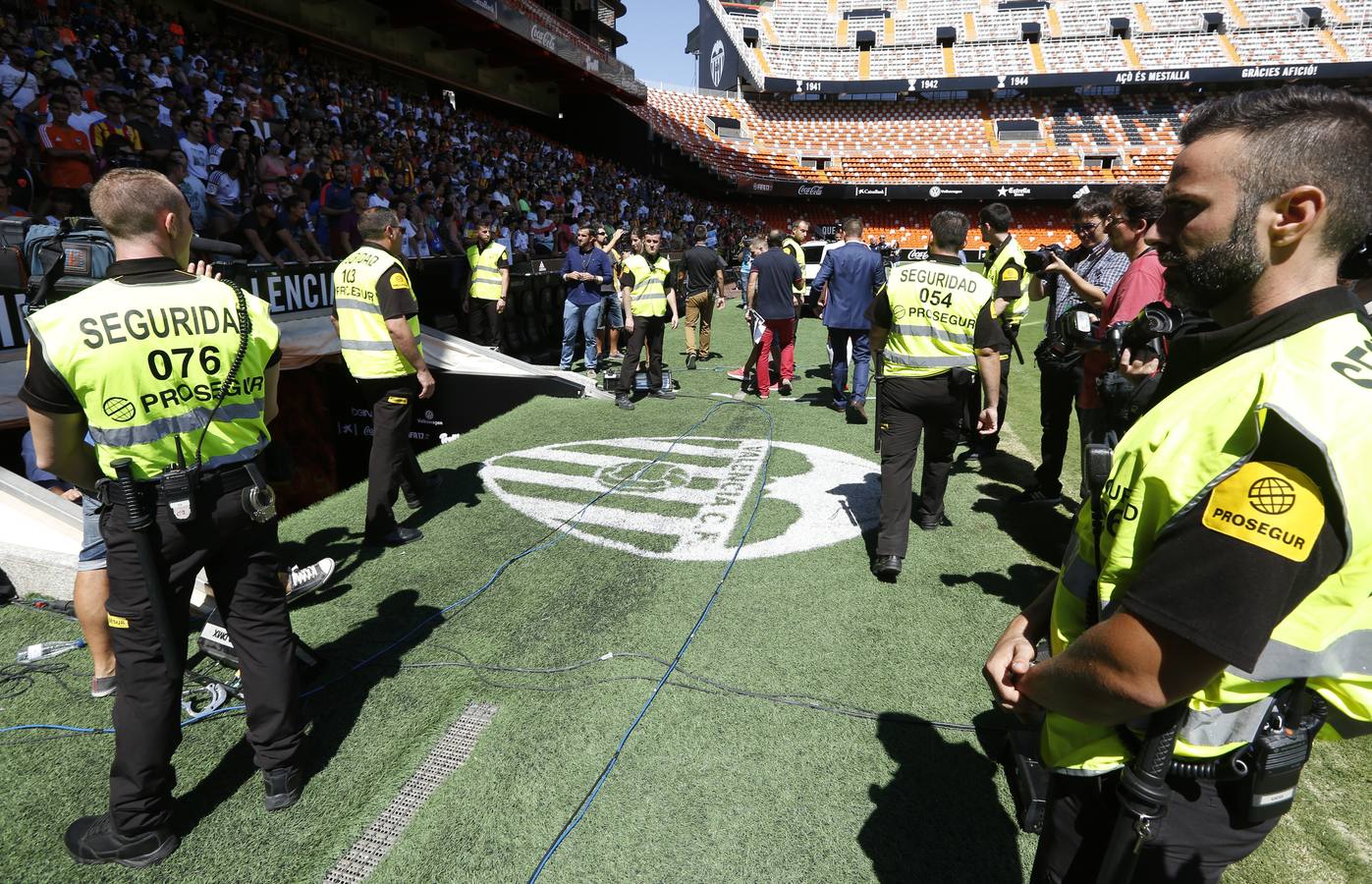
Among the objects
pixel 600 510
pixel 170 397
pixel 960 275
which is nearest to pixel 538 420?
pixel 600 510

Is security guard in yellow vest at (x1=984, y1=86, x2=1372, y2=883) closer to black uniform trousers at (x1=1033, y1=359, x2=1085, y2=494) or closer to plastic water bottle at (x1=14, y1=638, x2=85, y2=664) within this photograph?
plastic water bottle at (x1=14, y1=638, x2=85, y2=664)

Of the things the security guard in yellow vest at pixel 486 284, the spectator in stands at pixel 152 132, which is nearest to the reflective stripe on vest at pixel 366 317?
the spectator in stands at pixel 152 132

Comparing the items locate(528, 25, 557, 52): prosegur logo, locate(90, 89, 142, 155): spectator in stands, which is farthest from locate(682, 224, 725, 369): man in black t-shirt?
locate(528, 25, 557, 52): prosegur logo

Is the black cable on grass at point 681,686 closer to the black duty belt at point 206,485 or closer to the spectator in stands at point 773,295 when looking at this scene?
the black duty belt at point 206,485

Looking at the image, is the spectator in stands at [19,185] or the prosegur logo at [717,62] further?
the prosegur logo at [717,62]

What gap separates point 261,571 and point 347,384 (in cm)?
652

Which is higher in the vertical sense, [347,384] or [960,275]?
[960,275]

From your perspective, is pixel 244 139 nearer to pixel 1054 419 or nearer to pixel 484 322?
pixel 484 322

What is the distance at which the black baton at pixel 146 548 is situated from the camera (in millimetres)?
2182

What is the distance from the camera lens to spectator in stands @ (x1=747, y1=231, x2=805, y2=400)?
8.31 metres

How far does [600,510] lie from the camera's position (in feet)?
17.3

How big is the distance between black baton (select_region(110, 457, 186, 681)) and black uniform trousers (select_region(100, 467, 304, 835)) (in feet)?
0.08

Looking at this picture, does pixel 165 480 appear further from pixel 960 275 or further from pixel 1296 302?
pixel 960 275

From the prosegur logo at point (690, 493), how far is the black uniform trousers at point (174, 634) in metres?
2.39
